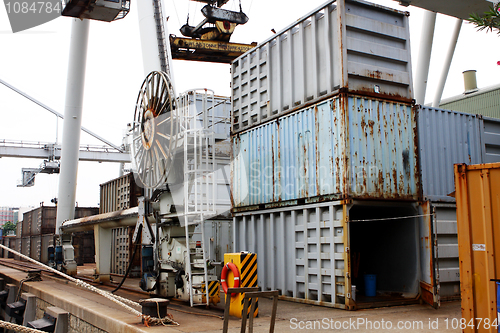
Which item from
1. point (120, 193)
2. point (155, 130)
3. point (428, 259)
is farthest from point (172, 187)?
point (120, 193)

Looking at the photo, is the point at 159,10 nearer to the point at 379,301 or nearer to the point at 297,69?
the point at 297,69

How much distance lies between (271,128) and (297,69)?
5.86 ft

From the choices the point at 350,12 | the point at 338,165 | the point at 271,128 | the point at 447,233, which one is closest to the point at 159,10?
the point at 271,128

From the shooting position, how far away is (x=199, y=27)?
37.9 meters

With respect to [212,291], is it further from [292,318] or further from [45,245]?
[45,245]

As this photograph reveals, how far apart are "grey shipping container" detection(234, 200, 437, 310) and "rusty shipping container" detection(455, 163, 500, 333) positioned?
2702 millimetres

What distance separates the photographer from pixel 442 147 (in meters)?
11.3

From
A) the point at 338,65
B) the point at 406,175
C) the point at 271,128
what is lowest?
the point at 406,175

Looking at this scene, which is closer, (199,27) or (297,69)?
(297,69)

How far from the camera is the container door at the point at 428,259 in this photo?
9.86m

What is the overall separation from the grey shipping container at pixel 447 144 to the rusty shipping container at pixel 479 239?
4.22 m

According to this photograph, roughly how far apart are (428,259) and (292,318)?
154 inches

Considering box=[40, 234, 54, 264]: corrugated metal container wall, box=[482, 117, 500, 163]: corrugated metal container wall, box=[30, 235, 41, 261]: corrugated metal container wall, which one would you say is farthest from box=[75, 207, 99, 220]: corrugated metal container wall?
box=[482, 117, 500, 163]: corrugated metal container wall
